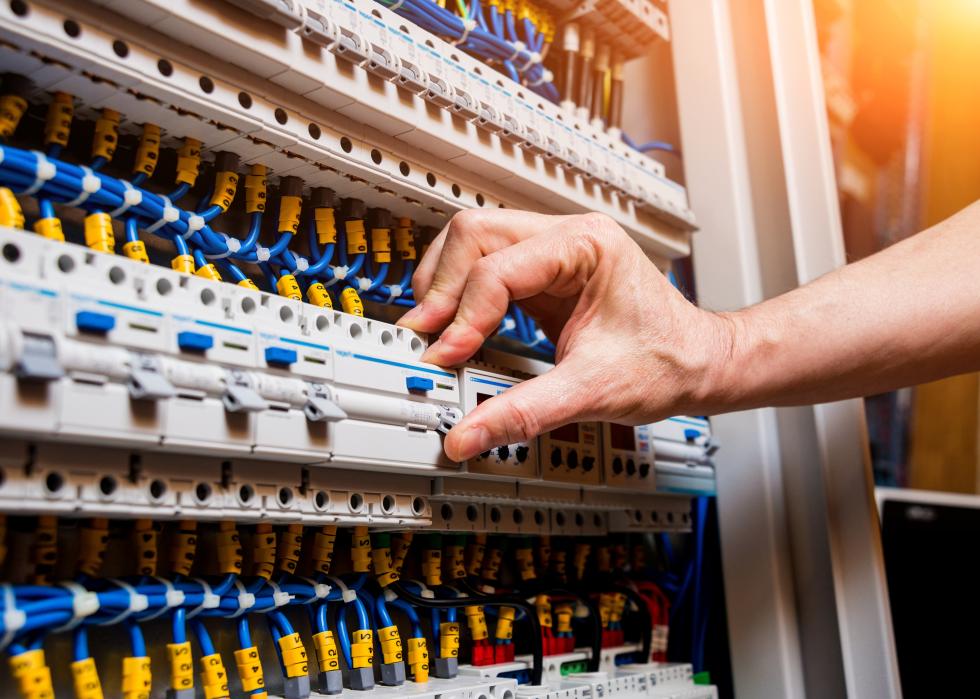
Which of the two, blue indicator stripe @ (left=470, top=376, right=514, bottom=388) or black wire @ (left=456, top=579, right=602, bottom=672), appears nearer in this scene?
blue indicator stripe @ (left=470, top=376, right=514, bottom=388)

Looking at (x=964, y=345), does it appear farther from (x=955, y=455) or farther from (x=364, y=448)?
(x=955, y=455)

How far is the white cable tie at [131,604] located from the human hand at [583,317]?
0.33 metres

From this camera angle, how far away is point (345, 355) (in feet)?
2.98

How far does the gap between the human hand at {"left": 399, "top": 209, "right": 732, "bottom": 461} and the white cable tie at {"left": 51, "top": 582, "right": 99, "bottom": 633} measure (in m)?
0.37

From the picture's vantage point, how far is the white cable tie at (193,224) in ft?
3.05

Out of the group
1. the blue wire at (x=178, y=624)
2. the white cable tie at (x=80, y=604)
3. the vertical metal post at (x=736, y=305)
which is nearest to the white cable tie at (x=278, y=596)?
the blue wire at (x=178, y=624)

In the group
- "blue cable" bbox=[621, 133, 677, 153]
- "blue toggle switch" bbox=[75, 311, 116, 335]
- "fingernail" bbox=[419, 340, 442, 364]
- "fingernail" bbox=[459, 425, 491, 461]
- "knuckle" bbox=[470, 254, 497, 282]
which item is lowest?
"fingernail" bbox=[459, 425, 491, 461]

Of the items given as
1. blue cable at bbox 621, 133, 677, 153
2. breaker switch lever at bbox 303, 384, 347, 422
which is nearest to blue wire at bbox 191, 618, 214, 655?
breaker switch lever at bbox 303, 384, 347, 422

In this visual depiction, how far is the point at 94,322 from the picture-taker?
70 centimetres

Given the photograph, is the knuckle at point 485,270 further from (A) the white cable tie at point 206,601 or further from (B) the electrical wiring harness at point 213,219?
(A) the white cable tie at point 206,601

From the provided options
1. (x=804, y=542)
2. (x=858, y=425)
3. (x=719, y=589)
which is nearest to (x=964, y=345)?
(x=858, y=425)

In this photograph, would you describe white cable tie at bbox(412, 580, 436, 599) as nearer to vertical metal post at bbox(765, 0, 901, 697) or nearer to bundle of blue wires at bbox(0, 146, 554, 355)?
bundle of blue wires at bbox(0, 146, 554, 355)

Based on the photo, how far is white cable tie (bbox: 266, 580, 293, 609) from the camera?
93 centimetres

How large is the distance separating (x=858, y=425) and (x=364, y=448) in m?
0.92
